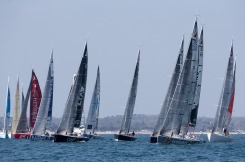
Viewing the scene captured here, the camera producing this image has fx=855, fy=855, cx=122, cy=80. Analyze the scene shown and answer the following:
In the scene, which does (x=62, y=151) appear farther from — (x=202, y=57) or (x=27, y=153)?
(x=202, y=57)

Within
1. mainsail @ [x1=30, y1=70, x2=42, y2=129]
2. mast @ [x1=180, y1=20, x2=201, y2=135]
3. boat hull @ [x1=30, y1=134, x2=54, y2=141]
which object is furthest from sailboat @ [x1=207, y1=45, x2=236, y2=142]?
mainsail @ [x1=30, y1=70, x2=42, y2=129]

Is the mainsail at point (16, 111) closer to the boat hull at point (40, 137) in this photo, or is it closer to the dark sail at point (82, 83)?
the boat hull at point (40, 137)

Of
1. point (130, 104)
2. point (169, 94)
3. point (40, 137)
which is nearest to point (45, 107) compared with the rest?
Result: point (40, 137)

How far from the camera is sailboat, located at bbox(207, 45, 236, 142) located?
8288 centimetres

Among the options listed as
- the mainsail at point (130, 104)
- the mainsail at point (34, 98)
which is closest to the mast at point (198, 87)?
the mainsail at point (130, 104)

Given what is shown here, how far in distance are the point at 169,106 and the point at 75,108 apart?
9172 mm

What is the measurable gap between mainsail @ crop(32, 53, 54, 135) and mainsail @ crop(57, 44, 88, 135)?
7.30 metres

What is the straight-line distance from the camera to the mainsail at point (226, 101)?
82.7 metres

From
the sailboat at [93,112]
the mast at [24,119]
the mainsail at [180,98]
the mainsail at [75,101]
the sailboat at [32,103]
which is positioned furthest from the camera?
the sailboat at [93,112]

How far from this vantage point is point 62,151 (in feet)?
207

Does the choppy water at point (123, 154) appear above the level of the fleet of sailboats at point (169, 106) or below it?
below

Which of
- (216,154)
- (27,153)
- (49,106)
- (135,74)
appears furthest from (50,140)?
(216,154)

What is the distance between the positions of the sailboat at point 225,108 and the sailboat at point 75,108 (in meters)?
14.7

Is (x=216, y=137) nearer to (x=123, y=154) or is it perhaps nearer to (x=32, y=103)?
(x=32, y=103)
